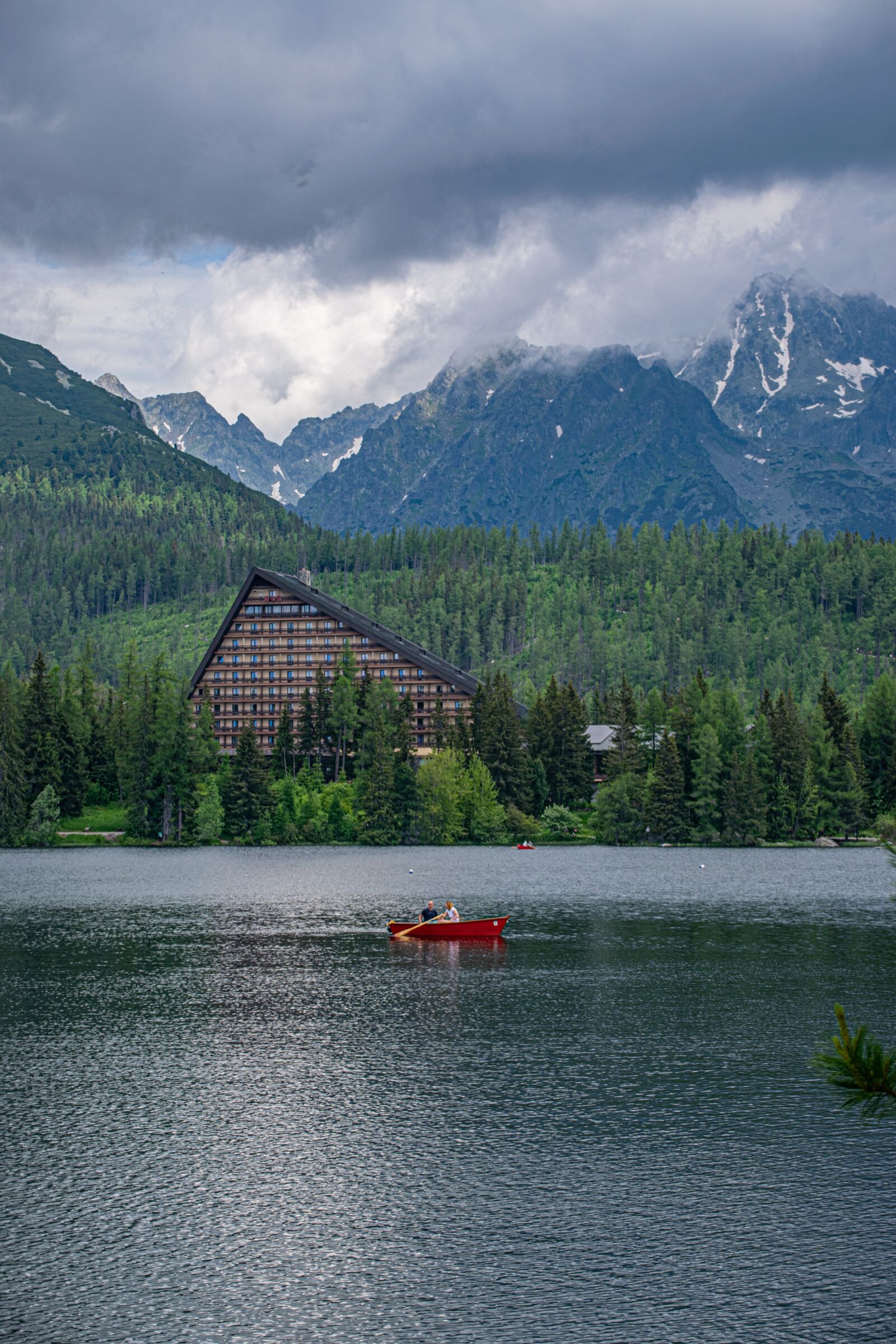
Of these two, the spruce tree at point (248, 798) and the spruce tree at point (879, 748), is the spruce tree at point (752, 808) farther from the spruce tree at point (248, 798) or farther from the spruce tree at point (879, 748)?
the spruce tree at point (248, 798)

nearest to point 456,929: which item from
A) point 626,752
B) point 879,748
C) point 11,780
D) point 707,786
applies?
point 707,786

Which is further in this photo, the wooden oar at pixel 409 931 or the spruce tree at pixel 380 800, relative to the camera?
the spruce tree at pixel 380 800

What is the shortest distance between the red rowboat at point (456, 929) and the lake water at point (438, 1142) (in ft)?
6.10

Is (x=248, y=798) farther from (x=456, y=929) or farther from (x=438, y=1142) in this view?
(x=438, y=1142)

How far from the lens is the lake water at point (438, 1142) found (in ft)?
101

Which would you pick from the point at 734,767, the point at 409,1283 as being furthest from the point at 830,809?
the point at 409,1283

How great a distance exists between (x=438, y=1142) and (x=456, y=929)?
46.2 meters

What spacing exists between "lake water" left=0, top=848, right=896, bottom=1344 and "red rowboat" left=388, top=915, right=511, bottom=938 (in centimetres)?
186

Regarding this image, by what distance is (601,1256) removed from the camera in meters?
33.4

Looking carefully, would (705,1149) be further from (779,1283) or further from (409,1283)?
(409,1283)

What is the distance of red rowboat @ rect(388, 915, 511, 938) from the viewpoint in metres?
88.9

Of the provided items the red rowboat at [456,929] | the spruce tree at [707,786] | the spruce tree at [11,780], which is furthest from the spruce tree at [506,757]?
the red rowboat at [456,929]

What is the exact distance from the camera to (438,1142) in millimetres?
42906

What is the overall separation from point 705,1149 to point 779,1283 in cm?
1007
